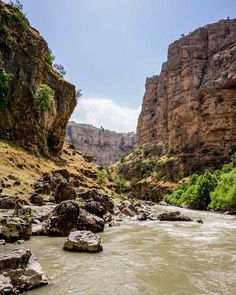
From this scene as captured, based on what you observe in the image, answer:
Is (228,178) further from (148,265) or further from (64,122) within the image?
(148,265)

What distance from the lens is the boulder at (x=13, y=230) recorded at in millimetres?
14395

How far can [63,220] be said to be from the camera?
57.8 feet

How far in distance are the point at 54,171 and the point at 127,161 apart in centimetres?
10271

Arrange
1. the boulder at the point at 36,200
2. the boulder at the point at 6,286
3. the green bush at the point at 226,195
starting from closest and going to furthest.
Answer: the boulder at the point at 6,286 < the boulder at the point at 36,200 < the green bush at the point at 226,195

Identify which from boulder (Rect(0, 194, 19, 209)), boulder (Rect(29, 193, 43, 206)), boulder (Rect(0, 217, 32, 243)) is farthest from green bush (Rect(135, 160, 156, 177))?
boulder (Rect(0, 217, 32, 243))

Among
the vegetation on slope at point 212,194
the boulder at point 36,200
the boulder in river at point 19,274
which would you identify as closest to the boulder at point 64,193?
the boulder at point 36,200

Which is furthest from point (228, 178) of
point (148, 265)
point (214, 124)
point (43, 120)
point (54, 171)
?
point (214, 124)

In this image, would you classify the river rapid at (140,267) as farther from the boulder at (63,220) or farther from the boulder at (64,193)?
the boulder at (64,193)

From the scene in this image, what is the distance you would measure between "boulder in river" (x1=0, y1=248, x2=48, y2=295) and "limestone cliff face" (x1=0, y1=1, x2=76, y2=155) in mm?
37009

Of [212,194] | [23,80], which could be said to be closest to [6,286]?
[23,80]

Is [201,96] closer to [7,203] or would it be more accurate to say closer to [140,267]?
[7,203]

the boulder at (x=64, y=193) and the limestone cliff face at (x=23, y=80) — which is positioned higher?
the limestone cliff face at (x=23, y=80)

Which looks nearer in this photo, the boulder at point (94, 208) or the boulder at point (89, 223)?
the boulder at point (89, 223)

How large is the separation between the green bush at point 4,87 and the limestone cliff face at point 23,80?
359 millimetres
